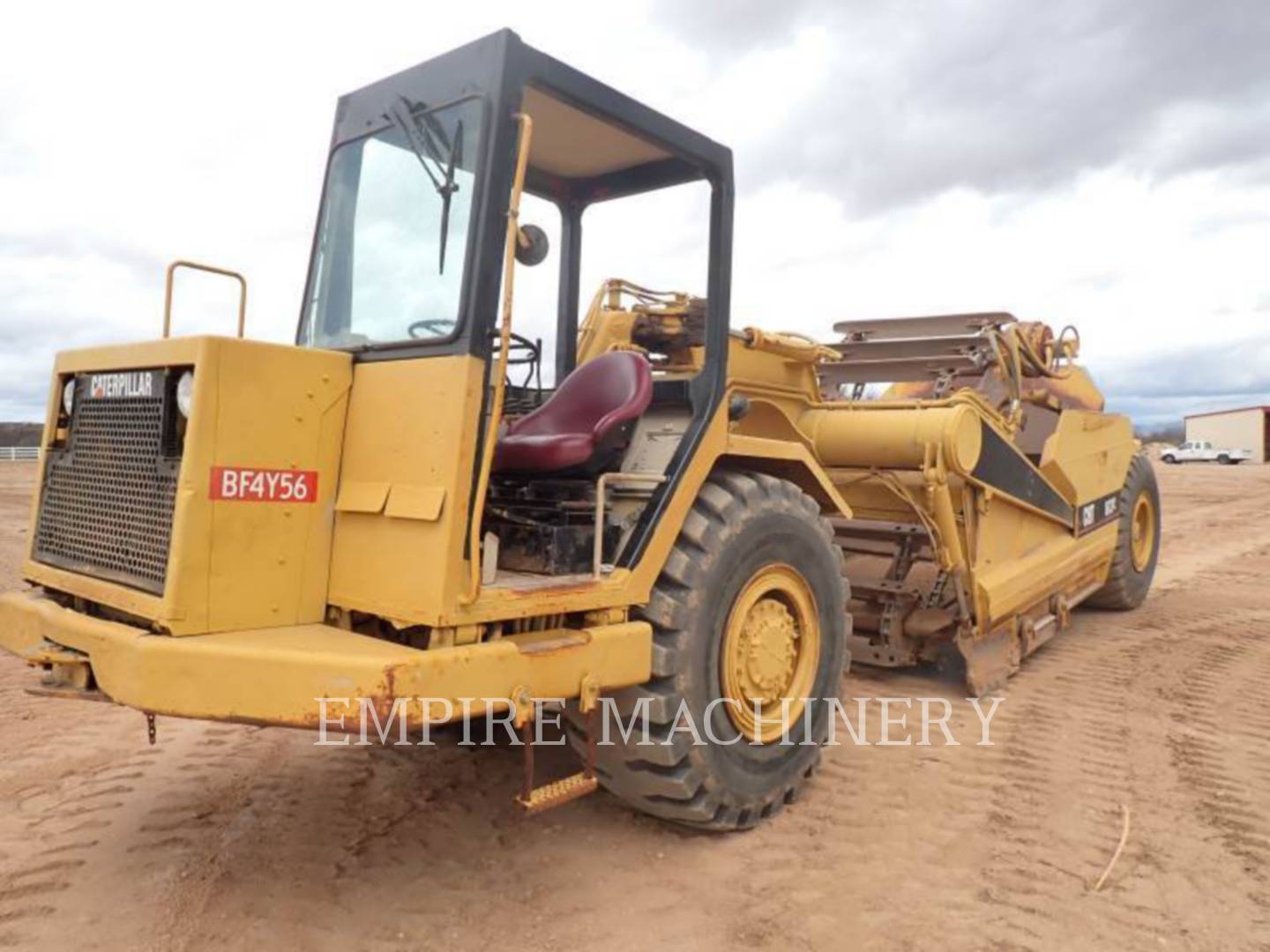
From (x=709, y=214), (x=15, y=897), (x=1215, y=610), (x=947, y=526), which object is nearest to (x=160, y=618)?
(x=15, y=897)

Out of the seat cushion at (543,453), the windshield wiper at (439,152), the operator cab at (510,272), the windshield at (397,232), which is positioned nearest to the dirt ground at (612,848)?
the operator cab at (510,272)

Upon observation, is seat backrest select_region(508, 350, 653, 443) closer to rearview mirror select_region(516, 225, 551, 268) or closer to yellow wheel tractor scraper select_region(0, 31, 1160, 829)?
yellow wheel tractor scraper select_region(0, 31, 1160, 829)

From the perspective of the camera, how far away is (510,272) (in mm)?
2777

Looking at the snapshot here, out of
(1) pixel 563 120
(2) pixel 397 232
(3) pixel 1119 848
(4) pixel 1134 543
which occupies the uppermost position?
(1) pixel 563 120

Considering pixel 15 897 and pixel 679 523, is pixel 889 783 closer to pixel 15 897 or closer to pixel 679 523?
pixel 679 523

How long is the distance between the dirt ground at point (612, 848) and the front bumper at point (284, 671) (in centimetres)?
77

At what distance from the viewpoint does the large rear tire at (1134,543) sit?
7.59 meters

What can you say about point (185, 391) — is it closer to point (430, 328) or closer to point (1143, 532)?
point (430, 328)

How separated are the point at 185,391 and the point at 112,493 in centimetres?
52

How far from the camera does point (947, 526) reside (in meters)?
5.14

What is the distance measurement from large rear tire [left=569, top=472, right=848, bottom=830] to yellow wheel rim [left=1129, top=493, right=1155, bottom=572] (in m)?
5.09

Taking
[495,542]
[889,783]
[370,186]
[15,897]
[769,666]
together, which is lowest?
[15,897]

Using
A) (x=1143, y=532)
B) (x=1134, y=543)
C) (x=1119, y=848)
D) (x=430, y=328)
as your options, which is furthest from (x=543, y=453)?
(x=1143, y=532)

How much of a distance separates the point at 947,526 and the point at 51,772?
4385 millimetres
